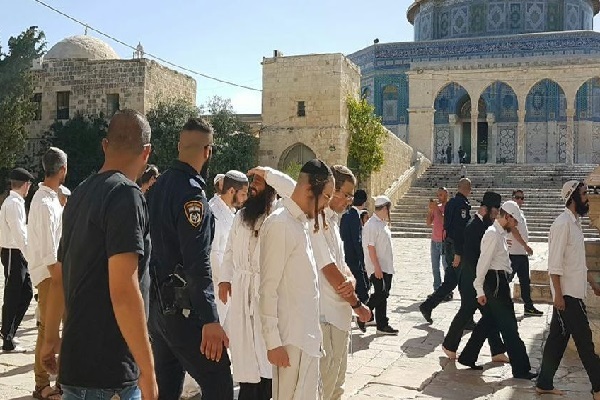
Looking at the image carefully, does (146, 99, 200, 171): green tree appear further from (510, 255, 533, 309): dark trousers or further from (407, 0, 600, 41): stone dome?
(407, 0, 600, 41): stone dome

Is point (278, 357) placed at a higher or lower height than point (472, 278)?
higher

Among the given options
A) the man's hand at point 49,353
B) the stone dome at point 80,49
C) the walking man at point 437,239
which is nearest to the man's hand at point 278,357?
the man's hand at point 49,353

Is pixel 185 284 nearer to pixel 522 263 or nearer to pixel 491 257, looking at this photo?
pixel 491 257

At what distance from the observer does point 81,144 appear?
79.1ft

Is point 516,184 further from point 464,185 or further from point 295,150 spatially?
point 464,185

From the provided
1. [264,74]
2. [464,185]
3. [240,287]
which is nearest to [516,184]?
[264,74]

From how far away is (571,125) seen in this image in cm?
3055

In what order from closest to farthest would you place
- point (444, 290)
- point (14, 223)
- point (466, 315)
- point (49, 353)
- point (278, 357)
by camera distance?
point (49, 353), point (278, 357), point (466, 315), point (14, 223), point (444, 290)

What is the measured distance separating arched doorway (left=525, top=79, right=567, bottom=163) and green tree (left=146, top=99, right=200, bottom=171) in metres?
17.3

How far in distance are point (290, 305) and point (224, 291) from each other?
0.95m

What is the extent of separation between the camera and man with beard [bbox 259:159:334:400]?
3.26 metres

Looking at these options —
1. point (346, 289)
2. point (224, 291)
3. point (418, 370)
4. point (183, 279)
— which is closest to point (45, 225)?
point (224, 291)

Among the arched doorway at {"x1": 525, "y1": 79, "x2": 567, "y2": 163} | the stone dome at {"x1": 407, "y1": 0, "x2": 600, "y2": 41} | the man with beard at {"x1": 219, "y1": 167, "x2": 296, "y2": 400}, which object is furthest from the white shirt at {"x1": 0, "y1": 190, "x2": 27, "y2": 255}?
the stone dome at {"x1": 407, "y1": 0, "x2": 600, "y2": 41}

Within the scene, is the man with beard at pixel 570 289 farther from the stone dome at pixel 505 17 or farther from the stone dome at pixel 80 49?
the stone dome at pixel 505 17
